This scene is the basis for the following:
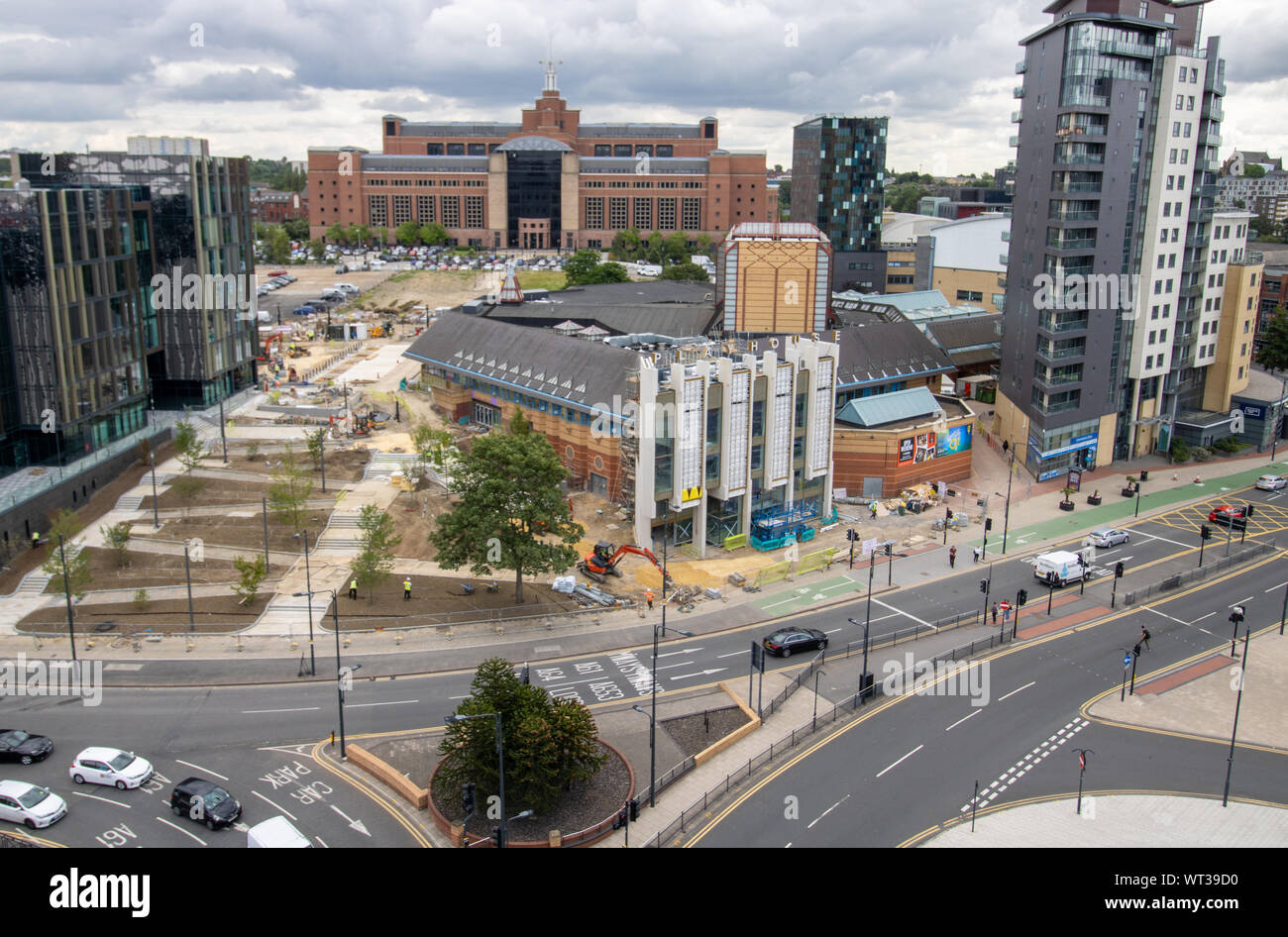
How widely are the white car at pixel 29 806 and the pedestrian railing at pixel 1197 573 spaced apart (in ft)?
180

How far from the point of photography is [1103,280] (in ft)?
280

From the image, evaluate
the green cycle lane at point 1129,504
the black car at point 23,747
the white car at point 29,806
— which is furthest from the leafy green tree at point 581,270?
the white car at point 29,806

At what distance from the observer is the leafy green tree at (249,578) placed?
5641cm

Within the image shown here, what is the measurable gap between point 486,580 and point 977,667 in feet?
91.0

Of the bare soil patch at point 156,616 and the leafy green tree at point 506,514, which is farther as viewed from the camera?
the leafy green tree at point 506,514

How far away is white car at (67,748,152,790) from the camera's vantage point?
40.2m

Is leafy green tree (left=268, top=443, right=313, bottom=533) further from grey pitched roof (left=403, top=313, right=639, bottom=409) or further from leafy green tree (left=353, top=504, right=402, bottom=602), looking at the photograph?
grey pitched roof (left=403, top=313, right=639, bottom=409)

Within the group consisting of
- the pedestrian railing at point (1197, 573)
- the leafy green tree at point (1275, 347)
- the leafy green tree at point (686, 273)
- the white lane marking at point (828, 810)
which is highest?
the leafy green tree at point (686, 273)

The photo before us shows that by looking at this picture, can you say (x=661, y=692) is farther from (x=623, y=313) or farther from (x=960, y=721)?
(x=623, y=313)

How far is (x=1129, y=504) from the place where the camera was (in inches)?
3162

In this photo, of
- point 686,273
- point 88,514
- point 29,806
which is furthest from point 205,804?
point 686,273

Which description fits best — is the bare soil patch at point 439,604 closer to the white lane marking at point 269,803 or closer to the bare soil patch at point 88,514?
the white lane marking at point 269,803

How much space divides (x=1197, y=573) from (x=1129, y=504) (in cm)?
1540

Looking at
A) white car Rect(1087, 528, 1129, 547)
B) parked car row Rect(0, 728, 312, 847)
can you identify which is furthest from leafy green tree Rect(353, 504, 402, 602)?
white car Rect(1087, 528, 1129, 547)
